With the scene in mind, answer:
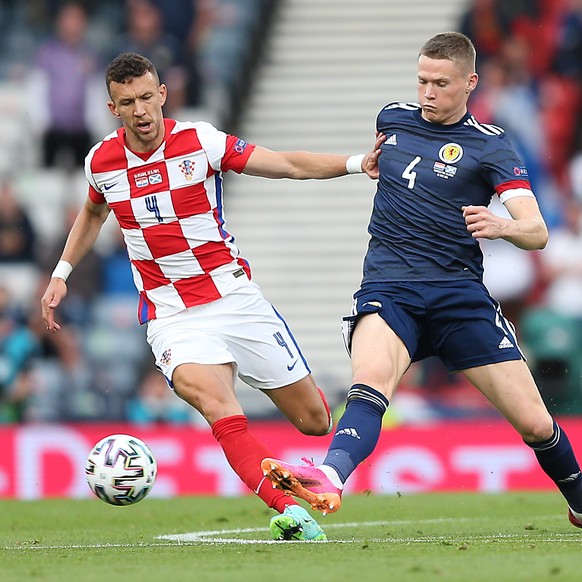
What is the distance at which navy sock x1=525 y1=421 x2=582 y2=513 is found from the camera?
7.27 m

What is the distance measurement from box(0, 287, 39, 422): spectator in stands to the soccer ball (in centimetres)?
551

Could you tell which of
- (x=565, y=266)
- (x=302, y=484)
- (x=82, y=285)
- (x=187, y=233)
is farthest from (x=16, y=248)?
(x=302, y=484)

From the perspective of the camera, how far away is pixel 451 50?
709 cm

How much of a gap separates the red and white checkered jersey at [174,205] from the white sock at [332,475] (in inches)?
64.7

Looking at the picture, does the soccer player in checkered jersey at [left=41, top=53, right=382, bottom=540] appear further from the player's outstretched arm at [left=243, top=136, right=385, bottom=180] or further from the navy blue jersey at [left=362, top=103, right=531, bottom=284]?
the navy blue jersey at [left=362, top=103, right=531, bottom=284]

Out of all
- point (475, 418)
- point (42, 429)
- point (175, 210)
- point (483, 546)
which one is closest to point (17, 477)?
point (42, 429)

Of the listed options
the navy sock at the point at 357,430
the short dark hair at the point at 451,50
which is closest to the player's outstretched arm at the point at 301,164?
the short dark hair at the point at 451,50

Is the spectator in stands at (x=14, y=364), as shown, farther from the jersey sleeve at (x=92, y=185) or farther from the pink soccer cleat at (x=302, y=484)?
the pink soccer cleat at (x=302, y=484)

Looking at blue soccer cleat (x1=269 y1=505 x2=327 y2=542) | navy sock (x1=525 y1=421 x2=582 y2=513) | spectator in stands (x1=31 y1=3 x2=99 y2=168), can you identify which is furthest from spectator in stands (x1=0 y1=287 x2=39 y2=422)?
navy sock (x1=525 y1=421 x2=582 y2=513)

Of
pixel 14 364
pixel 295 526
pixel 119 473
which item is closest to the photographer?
pixel 295 526

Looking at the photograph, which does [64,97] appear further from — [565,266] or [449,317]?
[449,317]

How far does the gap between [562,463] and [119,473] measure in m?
2.37

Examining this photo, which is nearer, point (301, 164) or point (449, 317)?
point (449, 317)

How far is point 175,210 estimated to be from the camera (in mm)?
7695
